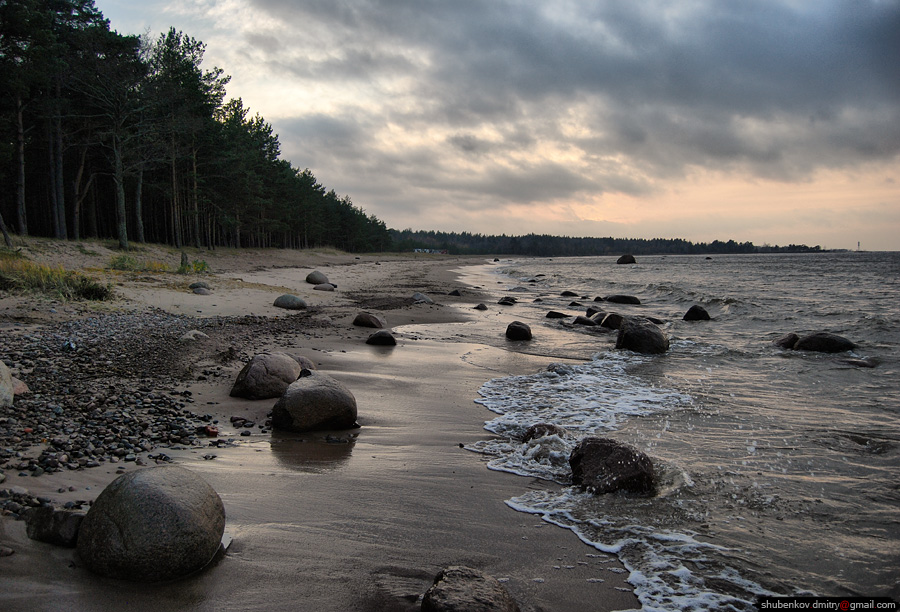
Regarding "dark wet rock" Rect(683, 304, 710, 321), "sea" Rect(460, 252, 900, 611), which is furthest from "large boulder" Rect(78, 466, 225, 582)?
"dark wet rock" Rect(683, 304, 710, 321)

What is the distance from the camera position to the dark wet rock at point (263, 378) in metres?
5.39

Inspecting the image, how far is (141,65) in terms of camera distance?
2405cm

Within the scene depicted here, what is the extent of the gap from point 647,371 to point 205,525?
6909 millimetres

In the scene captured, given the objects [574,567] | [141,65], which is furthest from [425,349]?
[141,65]

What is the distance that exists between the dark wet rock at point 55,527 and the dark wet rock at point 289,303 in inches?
412

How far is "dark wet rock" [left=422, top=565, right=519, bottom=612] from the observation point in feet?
7.00

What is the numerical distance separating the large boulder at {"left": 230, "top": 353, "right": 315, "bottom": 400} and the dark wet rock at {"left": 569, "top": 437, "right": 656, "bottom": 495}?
3140mm

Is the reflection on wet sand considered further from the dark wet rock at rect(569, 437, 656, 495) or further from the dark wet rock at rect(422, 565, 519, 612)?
the dark wet rock at rect(569, 437, 656, 495)

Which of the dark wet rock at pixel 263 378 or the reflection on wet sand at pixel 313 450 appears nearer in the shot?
the reflection on wet sand at pixel 313 450

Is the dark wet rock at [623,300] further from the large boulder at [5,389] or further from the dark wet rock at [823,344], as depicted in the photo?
the large boulder at [5,389]

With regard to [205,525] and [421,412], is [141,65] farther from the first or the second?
[205,525]

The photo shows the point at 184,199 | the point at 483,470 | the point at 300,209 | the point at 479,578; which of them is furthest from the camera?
the point at 300,209

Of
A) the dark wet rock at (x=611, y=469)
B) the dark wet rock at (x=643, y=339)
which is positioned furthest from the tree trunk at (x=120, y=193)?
the dark wet rock at (x=611, y=469)

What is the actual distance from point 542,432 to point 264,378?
121 inches
